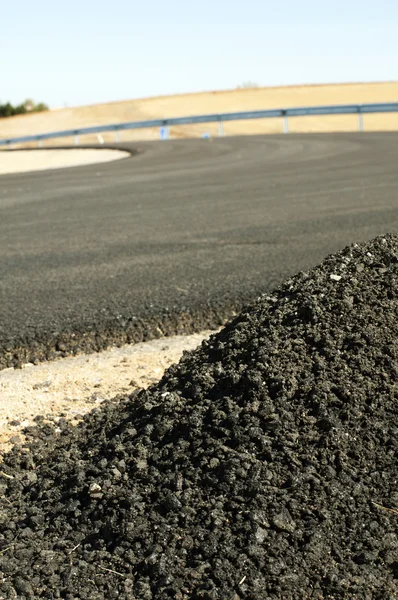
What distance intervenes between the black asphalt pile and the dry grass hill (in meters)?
34.2

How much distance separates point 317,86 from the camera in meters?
55.2

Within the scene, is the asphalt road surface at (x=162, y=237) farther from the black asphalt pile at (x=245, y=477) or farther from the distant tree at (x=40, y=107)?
the distant tree at (x=40, y=107)

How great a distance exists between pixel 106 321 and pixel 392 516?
3.35m

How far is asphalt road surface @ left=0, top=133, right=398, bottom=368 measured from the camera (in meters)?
6.07

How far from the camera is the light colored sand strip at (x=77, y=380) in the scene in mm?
4504

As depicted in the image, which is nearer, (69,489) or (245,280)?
(69,489)

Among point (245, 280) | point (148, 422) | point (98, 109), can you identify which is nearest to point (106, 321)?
point (245, 280)

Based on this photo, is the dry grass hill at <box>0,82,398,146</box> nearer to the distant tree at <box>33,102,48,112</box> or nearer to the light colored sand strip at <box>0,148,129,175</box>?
the distant tree at <box>33,102,48,112</box>

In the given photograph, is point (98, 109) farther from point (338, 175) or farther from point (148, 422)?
point (148, 422)

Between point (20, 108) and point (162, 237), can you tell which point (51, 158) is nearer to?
point (162, 237)

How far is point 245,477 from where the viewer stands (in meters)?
3.06

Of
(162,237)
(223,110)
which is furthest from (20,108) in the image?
(162,237)

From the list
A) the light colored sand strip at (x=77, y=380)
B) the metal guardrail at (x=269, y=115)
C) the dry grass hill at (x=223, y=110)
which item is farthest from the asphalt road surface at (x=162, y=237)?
the dry grass hill at (x=223, y=110)

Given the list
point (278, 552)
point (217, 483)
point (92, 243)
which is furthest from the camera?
point (92, 243)
